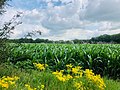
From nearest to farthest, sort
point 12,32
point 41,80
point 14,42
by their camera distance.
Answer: point 41,80
point 12,32
point 14,42

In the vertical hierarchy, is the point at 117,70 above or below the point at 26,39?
below

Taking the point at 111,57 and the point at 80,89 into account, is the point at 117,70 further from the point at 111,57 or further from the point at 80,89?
the point at 80,89

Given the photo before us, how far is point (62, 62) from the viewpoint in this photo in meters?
13.5

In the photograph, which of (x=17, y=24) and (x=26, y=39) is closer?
(x=17, y=24)

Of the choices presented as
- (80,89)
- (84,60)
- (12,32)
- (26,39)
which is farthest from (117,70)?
(80,89)

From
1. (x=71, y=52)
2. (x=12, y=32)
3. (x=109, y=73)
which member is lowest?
(x=109, y=73)

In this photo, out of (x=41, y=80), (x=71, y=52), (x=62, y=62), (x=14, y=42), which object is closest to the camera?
(x=41, y=80)

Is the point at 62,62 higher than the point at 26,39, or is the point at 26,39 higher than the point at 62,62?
the point at 26,39

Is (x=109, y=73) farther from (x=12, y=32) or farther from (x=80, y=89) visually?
(x=80, y=89)

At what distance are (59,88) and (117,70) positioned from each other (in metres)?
7.10

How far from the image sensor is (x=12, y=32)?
8523mm

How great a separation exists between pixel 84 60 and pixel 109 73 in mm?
1205

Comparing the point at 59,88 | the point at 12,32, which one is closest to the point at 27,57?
the point at 12,32

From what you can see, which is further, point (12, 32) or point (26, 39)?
point (26, 39)
